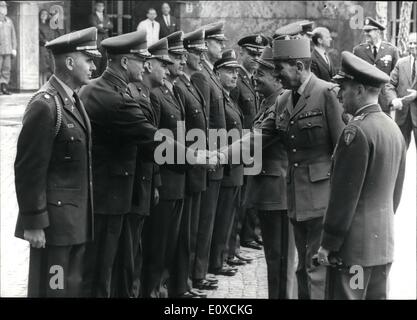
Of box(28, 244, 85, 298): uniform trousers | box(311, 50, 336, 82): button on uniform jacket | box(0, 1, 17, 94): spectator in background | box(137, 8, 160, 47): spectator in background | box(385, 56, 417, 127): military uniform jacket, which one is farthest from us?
box(385, 56, 417, 127): military uniform jacket

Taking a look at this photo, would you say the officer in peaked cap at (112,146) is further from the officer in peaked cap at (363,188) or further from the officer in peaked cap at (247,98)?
the officer in peaked cap at (247,98)

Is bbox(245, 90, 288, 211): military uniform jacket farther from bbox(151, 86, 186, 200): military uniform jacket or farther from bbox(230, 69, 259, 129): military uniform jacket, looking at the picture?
bbox(230, 69, 259, 129): military uniform jacket

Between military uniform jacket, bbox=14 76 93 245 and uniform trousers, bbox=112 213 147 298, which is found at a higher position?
military uniform jacket, bbox=14 76 93 245

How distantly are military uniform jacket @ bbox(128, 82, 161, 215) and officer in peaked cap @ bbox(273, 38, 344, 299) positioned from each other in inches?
36.4

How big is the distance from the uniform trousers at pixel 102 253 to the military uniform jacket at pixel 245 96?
2261mm

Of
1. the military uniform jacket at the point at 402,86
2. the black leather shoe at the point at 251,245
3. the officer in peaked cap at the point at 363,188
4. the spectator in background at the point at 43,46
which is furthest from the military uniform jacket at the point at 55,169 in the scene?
the military uniform jacket at the point at 402,86

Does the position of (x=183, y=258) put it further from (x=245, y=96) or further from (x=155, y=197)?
(x=245, y=96)

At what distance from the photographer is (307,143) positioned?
223 inches

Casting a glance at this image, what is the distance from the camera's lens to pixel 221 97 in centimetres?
725

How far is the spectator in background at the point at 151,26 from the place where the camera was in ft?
27.1

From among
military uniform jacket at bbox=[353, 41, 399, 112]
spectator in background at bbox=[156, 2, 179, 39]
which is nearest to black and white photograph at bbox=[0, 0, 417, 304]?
spectator in background at bbox=[156, 2, 179, 39]

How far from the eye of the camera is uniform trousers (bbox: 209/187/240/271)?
7359 mm
